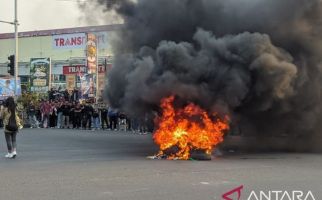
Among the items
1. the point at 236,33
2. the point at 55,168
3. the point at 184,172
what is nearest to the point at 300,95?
the point at 236,33

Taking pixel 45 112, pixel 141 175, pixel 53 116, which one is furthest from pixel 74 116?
pixel 141 175

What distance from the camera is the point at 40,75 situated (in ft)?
129

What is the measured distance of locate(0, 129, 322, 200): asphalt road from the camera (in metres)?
8.78

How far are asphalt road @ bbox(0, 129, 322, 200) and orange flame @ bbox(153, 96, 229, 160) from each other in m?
0.64

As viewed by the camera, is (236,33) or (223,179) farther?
(236,33)

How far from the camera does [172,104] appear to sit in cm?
1423

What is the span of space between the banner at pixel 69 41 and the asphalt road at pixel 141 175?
37.8 metres

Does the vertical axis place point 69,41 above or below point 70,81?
above

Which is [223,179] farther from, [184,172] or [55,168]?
[55,168]

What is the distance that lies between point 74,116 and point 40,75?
11.8 m

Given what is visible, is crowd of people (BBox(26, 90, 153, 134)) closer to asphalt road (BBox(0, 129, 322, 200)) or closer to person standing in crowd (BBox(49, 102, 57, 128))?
person standing in crowd (BBox(49, 102, 57, 128))

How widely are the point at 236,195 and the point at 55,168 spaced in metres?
4.70

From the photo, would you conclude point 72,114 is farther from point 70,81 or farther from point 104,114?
point 70,81

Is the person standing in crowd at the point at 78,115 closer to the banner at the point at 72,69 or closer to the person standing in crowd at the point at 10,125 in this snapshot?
the person standing in crowd at the point at 10,125
